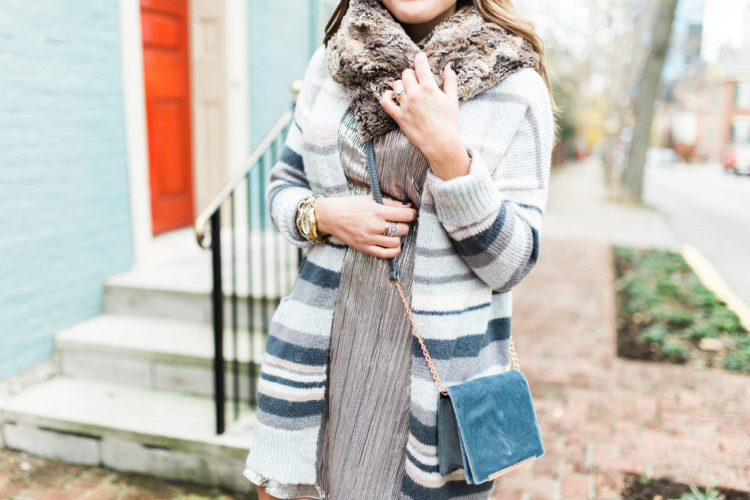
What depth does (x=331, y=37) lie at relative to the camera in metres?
1.50

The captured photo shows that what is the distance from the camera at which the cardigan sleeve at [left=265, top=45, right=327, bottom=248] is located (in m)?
1.50

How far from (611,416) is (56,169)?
3442 mm

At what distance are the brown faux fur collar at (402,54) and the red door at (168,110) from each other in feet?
11.5

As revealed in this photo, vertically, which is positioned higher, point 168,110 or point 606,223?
point 168,110

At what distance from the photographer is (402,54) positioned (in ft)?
4.26

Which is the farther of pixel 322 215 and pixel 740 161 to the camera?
pixel 740 161

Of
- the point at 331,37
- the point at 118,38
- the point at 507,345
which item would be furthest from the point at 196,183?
the point at 507,345

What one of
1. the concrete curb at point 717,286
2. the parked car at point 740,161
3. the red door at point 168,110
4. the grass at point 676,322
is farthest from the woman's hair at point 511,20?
the parked car at point 740,161

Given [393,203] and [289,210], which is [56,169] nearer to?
[289,210]

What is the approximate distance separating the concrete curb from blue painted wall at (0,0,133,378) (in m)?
5.02

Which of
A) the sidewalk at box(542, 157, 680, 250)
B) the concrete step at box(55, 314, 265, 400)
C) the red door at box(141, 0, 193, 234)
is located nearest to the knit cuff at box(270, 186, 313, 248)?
the concrete step at box(55, 314, 265, 400)

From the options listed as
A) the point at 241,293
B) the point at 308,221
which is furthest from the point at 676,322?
the point at 308,221

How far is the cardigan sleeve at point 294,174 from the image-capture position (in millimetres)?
1497

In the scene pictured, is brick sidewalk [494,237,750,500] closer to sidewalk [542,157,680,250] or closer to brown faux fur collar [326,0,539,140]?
brown faux fur collar [326,0,539,140]
